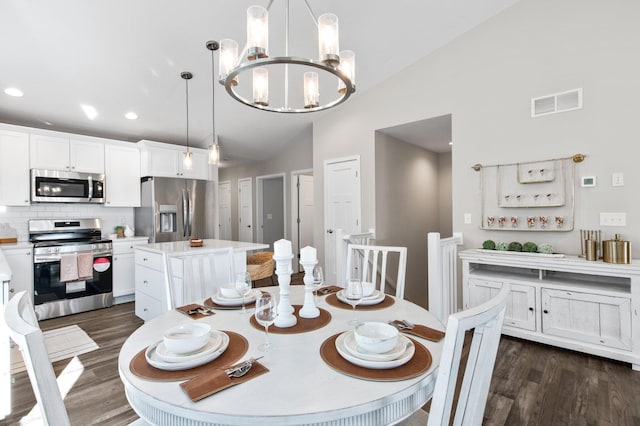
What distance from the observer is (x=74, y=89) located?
351 centimetres

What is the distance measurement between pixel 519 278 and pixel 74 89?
5030 millimetres

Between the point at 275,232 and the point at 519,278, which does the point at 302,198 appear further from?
the point at 519,278

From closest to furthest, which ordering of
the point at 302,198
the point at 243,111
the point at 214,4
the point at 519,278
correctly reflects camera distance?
the point at 214,4
the point at 519,278
the point at 243,111
the point at 302,198

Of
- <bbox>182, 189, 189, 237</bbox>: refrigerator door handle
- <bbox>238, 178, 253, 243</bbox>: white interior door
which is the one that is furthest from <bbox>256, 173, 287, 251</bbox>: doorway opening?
<bbox>182, 189, 189, 237</bbox>: refrigerator door handle

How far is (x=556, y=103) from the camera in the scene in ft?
9.89

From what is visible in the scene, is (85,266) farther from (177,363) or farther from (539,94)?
(539,94)

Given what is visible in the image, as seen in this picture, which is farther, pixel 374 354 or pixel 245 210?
pixel 245 210

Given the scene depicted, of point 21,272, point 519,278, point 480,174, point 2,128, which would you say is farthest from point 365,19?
point 21,272

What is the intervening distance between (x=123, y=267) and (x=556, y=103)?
5306mm

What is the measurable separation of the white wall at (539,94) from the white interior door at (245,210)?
3.75m

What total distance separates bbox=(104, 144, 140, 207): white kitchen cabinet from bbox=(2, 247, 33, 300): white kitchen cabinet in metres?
1.08

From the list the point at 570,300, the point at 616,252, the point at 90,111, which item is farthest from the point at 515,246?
the point at 90,111

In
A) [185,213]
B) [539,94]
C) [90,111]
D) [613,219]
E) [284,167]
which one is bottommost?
[613,219]

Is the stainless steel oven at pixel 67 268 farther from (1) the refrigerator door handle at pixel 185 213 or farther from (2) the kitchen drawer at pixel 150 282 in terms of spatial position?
(1) the refrigerator door handle at pixel 185 213
